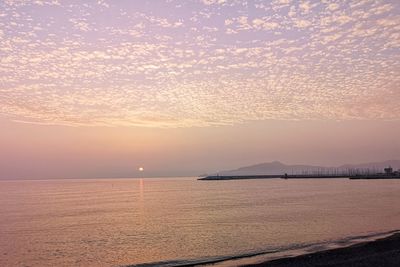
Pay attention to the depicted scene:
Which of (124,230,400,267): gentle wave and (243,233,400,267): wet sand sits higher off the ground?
(243,233,400,267): wet sand

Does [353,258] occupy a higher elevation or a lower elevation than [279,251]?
higher

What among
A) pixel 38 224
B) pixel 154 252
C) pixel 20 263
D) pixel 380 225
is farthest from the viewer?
pixel 38 224

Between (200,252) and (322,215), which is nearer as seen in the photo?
(200,252)

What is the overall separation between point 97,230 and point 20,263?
16.6 metres

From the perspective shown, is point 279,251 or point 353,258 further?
point 279,251

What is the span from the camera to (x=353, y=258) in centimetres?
2469

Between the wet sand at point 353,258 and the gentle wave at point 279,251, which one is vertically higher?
the wet sand at point 353,258

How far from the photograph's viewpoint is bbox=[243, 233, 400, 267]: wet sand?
22.7 metres

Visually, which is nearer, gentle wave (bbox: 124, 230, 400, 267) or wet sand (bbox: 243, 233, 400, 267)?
wet sand (bbox: 243, 233, 400, 267)

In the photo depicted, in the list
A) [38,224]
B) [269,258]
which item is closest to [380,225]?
[269,258]

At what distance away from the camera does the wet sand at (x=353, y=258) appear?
74.5 ft

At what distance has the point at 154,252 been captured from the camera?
31.8 m

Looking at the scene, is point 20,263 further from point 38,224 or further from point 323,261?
point 38,224

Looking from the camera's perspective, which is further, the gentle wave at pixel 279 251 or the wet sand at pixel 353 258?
the gentle wave at pixel 279 251
